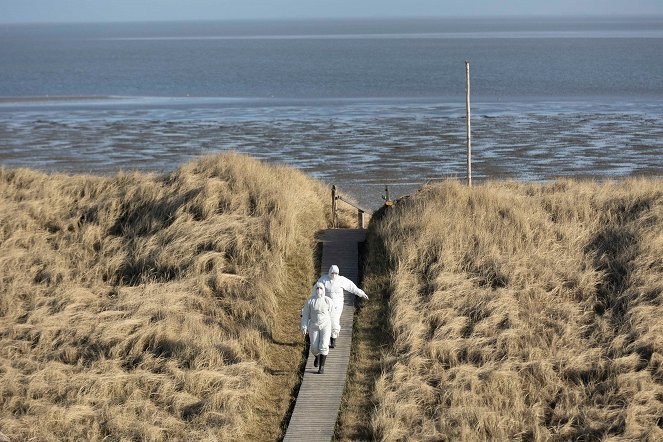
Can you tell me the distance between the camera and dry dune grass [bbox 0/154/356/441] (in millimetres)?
14391

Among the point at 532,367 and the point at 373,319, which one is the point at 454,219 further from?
the point at 532,367

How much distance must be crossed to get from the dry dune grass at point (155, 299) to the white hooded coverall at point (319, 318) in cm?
90

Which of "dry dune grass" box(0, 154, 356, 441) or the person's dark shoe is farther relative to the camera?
the person's dark shoe

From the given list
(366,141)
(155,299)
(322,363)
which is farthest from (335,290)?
(366,141)

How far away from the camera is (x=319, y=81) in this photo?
3258 inches

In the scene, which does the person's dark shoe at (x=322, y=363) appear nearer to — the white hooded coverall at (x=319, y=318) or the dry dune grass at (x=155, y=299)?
the white hooded coverall at (x=319, y=318)

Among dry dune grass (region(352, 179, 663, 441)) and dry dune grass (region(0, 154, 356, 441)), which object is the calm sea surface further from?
dry dune grass (region(352, 179, 663, 441))

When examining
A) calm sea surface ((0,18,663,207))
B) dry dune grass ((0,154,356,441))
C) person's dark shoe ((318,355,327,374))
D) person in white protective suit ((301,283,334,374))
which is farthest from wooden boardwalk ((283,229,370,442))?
calm sea surface ((0,18,663,207))

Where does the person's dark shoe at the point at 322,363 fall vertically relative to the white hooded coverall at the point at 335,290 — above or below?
below

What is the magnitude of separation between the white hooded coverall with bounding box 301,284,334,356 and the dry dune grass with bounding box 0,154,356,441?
899 mm

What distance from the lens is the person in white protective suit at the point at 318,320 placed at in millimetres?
14922

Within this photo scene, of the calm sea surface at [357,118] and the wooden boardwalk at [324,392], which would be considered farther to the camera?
the calm sea surface at [357,118]

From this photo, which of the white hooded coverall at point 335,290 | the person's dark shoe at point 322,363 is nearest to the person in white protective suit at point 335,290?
the white hooded coverall at point 335,290

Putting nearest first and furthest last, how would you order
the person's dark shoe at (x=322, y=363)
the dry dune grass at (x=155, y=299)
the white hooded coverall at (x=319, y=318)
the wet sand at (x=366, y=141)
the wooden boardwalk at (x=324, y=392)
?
the wooden boardwalk at (x=324, y=392) → the dry dune grass at (x=155, y=299) → the white hooded coverall at (x=319, y=318) → the person's dark shoe at (x=322, y=363) → the wet sand at (x=366, y=141)
